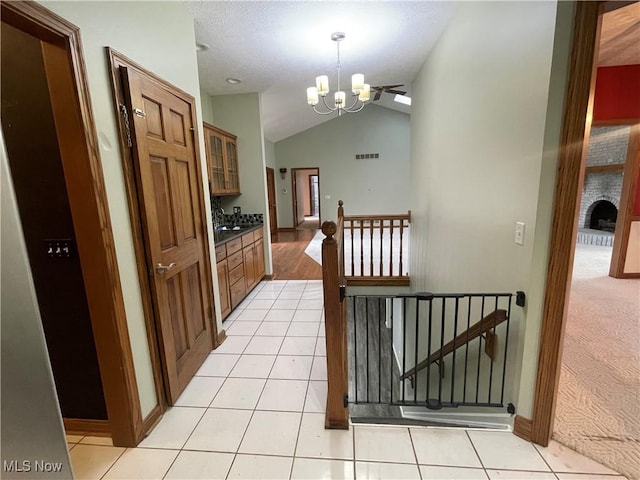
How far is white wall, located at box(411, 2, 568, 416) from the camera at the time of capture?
1.39m

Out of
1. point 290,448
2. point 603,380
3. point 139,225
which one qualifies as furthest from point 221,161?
point 603,380

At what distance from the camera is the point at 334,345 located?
5.27 ft

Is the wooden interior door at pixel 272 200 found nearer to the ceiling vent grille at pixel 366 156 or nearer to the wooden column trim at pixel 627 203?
the ceiling vent grille at pixel 366 156

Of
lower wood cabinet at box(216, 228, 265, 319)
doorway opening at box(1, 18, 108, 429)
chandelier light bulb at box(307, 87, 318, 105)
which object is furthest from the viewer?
chandelier light bulb at box(307, 87, 318, 105)

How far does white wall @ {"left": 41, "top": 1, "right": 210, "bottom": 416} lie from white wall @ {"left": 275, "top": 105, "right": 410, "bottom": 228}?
6849 millimetres

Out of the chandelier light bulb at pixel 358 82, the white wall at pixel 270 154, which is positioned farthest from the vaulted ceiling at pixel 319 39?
the white wall at pixel 270 154

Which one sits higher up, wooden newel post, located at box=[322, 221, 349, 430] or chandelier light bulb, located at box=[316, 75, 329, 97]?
chandelier light bulb, located at box=[316, 75, 329, 97]

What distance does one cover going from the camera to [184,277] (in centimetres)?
207

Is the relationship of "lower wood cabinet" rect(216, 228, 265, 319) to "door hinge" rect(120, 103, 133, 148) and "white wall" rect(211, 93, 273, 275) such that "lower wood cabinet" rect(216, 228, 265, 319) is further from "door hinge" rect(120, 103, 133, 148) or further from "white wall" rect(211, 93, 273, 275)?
"door hinge" rect(120, 103, 133, 148)

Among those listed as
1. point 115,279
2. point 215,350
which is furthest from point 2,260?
point 215,350

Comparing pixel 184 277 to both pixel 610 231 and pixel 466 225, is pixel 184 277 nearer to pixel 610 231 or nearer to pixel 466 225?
pixel 466 225

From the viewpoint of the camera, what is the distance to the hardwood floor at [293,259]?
15.6 ft

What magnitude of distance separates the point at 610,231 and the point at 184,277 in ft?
25.9

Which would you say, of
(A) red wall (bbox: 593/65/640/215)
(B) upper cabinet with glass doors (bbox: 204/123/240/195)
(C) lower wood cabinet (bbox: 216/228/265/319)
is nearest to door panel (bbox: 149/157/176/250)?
(C) lower wood cabinet (bbox: 216/228/265/319)
